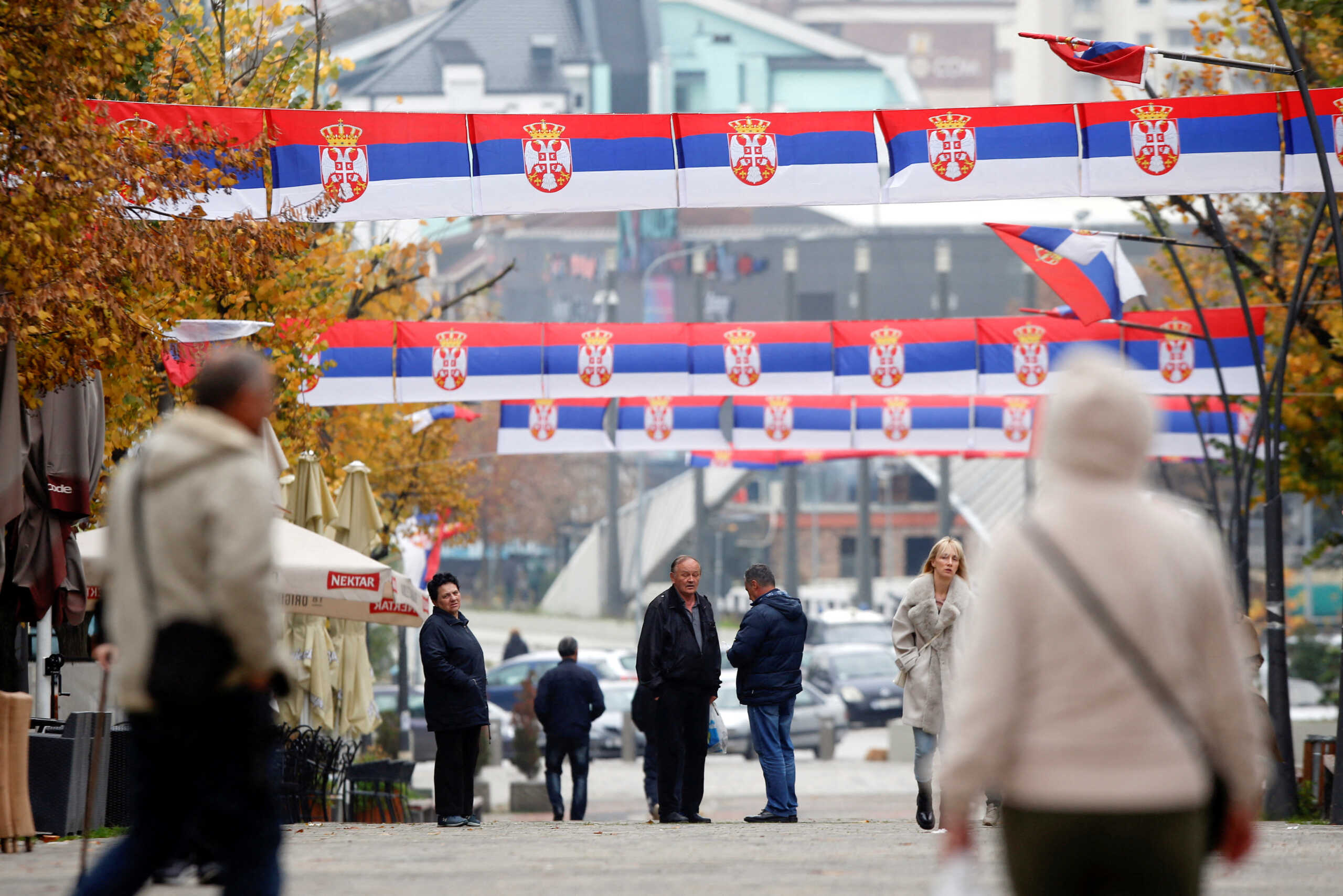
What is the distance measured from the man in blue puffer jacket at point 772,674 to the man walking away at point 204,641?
8.10 metres

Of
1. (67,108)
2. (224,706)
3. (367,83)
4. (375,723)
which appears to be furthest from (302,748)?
(367,83)

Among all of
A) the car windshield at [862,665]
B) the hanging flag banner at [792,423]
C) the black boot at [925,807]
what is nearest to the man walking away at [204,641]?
the black boot at [925,807]

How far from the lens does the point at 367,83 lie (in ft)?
276

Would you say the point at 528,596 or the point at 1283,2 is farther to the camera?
the point at 528,596

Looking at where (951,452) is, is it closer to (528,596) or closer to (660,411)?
(660,411)

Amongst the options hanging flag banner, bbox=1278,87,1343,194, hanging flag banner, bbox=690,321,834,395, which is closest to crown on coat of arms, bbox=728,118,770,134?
hanging flag banner, bbox=1278,87,1343,194

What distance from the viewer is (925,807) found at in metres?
11.6

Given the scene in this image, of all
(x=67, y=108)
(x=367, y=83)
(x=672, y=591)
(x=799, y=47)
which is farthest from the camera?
(x=799, y=47)

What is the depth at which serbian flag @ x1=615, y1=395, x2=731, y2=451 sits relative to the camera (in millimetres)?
25344

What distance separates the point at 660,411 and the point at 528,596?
171ft

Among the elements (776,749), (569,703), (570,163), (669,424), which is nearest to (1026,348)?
(669,424)

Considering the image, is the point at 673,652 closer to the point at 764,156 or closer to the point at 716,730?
the point at 716,730

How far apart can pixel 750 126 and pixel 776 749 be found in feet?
16.5

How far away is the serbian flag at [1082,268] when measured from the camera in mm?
18000
